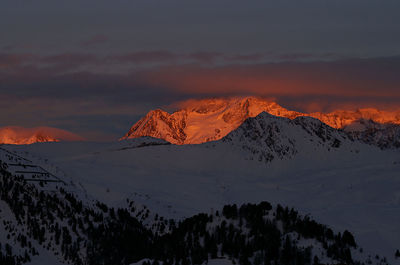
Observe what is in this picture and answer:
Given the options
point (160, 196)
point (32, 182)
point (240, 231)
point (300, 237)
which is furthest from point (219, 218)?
point (160, 196)

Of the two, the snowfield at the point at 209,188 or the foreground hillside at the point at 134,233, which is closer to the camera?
the foreground hillside at the point at 134,233

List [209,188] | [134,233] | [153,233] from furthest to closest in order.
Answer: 1. [209,188]
2. [153,233]
3. [134,233]

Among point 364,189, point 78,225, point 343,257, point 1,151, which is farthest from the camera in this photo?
point 364,189

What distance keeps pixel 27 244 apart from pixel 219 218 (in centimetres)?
2959

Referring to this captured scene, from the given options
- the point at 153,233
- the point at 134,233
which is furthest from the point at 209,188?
the point at 134,233

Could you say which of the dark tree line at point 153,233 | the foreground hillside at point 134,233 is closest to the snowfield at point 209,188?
the foreground hillside at point 134,233

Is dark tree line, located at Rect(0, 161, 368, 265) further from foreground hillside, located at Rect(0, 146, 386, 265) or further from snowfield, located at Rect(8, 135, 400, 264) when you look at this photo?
snowfield, located at Rect(8, 135, 400, 264)

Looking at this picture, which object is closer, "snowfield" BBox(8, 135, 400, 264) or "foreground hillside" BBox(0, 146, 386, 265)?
"foreground hillside" BBox(0, 146, 386, 265)

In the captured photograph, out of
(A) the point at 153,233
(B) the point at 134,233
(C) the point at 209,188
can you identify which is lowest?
(A) the point at 153,233

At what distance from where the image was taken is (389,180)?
173 metres

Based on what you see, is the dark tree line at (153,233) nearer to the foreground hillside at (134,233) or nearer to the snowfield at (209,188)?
the foreground hillside at (134,233)

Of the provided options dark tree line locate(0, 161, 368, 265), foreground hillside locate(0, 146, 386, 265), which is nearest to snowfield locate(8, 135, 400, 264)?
foreground hillside locate(0, 146, 386, 265)

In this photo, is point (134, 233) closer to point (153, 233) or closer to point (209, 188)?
point (153, 233)

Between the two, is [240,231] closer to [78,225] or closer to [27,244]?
[27,244]
